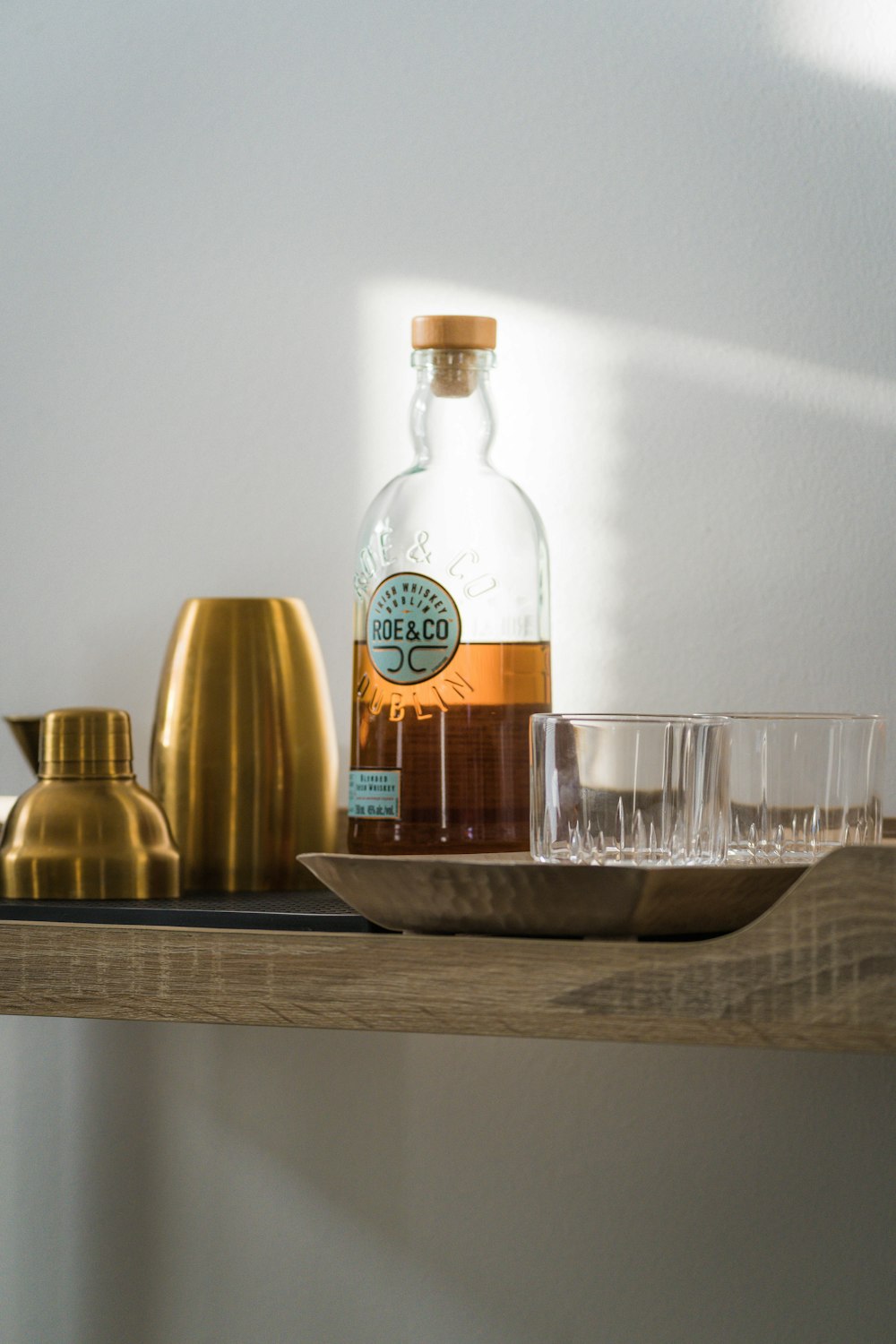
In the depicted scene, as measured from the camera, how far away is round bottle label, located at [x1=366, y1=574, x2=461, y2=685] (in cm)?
61

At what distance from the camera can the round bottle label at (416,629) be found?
612 mm

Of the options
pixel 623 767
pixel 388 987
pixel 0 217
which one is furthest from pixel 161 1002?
pixel 0 217

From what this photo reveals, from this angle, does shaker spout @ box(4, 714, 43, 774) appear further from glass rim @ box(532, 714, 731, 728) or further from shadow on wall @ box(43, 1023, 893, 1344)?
glass rim @ box(532, 714, 731, 728)

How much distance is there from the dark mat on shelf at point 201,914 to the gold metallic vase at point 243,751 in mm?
63

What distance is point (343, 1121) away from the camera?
31.7 inches

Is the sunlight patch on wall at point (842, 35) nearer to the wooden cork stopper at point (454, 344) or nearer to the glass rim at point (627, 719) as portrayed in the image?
the wooden cork stopper at point (454, 344)

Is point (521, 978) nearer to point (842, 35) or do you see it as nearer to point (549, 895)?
point (549, 895)

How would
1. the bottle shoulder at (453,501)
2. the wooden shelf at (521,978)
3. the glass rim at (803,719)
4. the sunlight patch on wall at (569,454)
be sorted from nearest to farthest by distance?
the wooden shelf at (521,978) → the glass rim at (803,719) → the bottle shoulder at (453,501) → the sunlight patch on wall at (569,454)

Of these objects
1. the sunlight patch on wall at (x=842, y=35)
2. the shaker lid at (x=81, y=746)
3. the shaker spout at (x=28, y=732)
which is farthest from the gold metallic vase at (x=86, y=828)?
the sunlight patch on wall at (x=842, y=35)

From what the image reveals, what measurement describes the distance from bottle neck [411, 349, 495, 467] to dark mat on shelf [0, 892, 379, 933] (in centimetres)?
23

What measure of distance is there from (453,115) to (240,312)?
0.58 feet

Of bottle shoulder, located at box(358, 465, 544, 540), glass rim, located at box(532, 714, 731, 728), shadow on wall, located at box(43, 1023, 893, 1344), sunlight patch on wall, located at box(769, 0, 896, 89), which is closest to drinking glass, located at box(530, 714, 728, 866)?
glass rim, located at box(532, 714, 731, 728)

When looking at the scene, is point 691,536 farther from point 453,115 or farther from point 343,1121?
point 343,1121

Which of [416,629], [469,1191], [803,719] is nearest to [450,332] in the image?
[416,629]
